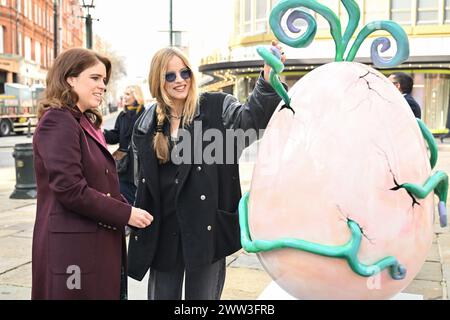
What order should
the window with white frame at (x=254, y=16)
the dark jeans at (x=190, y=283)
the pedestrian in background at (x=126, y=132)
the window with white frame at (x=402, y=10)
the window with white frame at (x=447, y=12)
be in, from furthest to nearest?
the window with white frame at (x=254, y=16), the window with white frame at (x=402, y=10), the window with white frame at (x=447, y=12), the pedestrian in background at (x=126, y=132), the dark jeans at (x=190, y=283)

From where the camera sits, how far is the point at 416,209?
2.04 m

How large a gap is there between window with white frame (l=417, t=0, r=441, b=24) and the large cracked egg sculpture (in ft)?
68.9

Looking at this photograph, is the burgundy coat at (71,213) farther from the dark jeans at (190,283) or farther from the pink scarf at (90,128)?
the dark jeans at (190,283)

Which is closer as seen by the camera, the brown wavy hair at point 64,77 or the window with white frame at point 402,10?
the brown wavy hair at point 64,77

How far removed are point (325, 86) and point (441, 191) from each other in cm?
68

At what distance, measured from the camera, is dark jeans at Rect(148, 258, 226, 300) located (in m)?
2.62

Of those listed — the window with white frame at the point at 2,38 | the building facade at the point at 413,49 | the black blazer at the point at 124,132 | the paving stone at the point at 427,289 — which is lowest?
the paving stone at the point at 427,289

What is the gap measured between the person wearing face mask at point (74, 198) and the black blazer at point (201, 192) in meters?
0.25

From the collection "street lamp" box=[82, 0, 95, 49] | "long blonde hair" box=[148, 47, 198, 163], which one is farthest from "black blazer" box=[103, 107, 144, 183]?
"street lamp" box=[82, 0, 95, 49]

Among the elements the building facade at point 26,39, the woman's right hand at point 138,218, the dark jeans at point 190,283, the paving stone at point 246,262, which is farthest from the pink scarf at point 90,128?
the building facade at point 26,39

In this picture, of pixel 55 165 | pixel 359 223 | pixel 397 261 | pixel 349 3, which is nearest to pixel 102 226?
pixel 55 165

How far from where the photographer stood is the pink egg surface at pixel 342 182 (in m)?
1.95

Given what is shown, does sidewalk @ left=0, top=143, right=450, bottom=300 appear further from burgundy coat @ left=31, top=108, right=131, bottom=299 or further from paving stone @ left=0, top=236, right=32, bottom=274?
burgundy coat @ left=31, top=108, right=131, bottom=299

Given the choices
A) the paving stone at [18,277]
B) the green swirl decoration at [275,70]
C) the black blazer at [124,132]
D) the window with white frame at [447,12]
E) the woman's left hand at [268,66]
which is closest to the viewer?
the green swirl decoration at [275,70]
